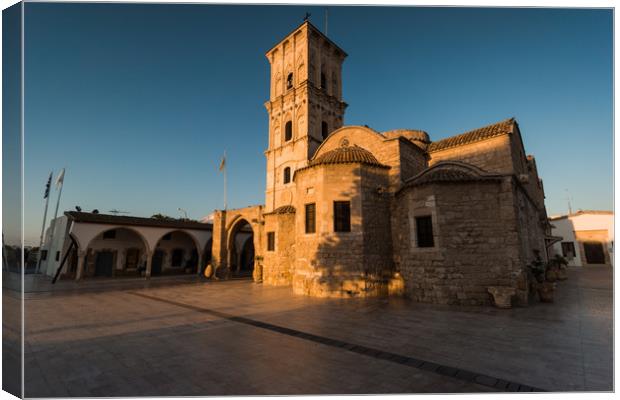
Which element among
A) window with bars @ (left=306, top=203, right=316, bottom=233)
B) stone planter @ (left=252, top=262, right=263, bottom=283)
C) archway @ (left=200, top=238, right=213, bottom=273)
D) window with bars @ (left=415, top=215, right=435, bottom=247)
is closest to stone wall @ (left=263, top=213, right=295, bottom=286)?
stone planter @ (left=252, top=262, right=263, bottom=283)

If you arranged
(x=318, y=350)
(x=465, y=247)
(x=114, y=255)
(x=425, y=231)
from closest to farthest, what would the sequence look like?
(x=318, y=350)
(x=465, y=247)
(x=425, y=231)
(x=114, y=255)

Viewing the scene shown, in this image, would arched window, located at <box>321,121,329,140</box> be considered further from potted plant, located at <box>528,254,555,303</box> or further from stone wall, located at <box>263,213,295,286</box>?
potted plant, located at <box>528,254,555,303</box>

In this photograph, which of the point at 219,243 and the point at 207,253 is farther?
the point at 207,253

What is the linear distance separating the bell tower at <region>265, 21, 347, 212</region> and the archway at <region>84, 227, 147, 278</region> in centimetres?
1129

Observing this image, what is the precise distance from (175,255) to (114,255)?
14.9 feet

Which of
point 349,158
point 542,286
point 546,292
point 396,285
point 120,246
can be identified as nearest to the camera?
point 546,292

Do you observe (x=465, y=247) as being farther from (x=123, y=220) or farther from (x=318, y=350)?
(x=123, y=220)

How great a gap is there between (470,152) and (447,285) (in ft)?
25.5

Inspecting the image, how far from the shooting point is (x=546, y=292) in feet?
30.4

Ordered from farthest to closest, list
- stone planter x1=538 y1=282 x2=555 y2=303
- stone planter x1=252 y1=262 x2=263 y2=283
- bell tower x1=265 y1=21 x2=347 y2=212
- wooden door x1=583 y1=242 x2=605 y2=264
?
1. wooden door x1=583 y1=242 x2=605 y2=264
2. bell tower x1=265 y1=21 x2=347 y2=212
3. stone planter x1=252 y1=262 x2=263 y2=283
4. stone planter x1=538 y1=282 x2=555 y2=303

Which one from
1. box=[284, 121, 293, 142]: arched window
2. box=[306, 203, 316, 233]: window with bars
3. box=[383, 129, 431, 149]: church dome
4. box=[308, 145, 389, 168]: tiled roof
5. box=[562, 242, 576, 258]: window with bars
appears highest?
box=[284, 121, 293, 142]: arched window

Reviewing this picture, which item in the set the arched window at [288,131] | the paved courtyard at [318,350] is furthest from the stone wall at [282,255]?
the paved courtyard at [318,350]

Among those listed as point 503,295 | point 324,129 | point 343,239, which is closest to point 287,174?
point 324,129

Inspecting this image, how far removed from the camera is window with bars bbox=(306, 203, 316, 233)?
1295 cm
